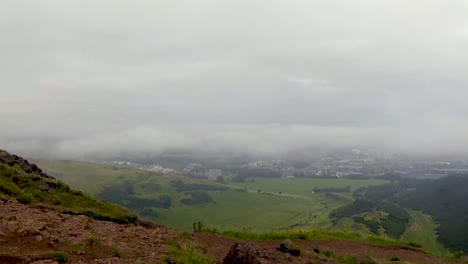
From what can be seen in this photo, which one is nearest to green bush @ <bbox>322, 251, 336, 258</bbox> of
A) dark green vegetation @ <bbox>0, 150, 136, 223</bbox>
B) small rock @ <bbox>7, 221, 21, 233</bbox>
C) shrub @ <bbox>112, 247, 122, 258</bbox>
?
shrub @ <bbox>112, 247, 122, 258</bbox>

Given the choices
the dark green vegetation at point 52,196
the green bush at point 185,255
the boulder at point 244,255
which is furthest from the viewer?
the dark green vegetation at point 52,196

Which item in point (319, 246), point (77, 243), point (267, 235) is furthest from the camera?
point (267, 235)

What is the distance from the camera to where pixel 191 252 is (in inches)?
1171

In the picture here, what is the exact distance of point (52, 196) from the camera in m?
46.2

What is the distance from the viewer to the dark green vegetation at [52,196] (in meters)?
42.1

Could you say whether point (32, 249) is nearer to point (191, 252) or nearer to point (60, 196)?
point (191, 252)

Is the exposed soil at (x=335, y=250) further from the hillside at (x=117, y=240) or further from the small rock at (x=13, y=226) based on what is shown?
the small rock at (x=13, y=226)

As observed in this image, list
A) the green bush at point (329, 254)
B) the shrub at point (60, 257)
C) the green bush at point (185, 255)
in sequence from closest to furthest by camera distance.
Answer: the shrub at point (60, 257)
the green bush at point (185, 255)
the green bush at point (329, 254)

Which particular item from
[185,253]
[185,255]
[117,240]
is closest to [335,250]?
[185,253]

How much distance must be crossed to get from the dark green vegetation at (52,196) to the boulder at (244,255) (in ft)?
62.8

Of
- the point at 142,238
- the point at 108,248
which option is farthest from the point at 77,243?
the point at 142,238

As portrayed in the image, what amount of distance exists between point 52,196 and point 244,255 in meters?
28.3

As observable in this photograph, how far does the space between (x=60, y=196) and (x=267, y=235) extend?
22963mm

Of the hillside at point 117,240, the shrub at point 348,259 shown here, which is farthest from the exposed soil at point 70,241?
the shrub at point 348,259
